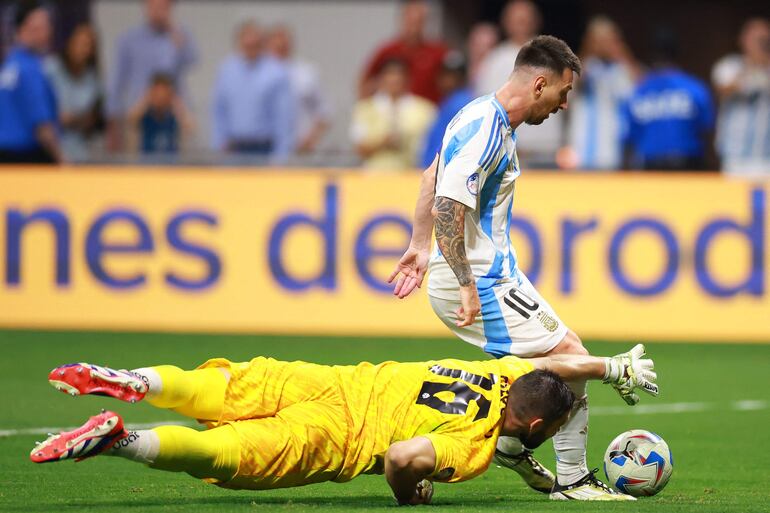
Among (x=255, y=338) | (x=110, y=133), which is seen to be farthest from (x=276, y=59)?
(x=255, y=338)

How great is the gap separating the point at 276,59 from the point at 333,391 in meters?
11.2

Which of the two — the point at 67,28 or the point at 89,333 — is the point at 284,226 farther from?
the point at 67,28

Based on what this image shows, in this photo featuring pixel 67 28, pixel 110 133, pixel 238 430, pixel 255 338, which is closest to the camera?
pixel 238 430

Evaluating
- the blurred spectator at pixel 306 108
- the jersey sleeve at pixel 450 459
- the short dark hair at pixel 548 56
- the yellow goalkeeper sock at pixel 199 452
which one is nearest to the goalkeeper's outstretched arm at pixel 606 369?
the jersey sleeve at pixel 450 459

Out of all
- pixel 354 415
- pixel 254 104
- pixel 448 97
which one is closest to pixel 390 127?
pixel 448 97

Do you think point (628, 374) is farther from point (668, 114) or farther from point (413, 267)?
point (668, 114)

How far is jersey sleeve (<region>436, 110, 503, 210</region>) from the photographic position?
283 inches

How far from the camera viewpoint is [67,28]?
2117cm

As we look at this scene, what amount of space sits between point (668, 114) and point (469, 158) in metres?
9.02

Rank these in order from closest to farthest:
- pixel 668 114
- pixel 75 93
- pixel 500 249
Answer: pixel 500 249
pixel 668 114
pixel 75 93

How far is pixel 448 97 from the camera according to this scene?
15977 millimetres

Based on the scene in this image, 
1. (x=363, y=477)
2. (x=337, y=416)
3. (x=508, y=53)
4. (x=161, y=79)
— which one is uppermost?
(x=508, y=53)

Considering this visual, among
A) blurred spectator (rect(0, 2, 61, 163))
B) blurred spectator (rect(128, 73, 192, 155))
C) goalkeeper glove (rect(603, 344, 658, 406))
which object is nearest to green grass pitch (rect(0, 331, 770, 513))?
goalkeeper glove (rect(603, 344, 658, 406))

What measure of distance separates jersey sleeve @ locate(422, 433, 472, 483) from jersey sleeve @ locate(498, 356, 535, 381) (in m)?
0.49
